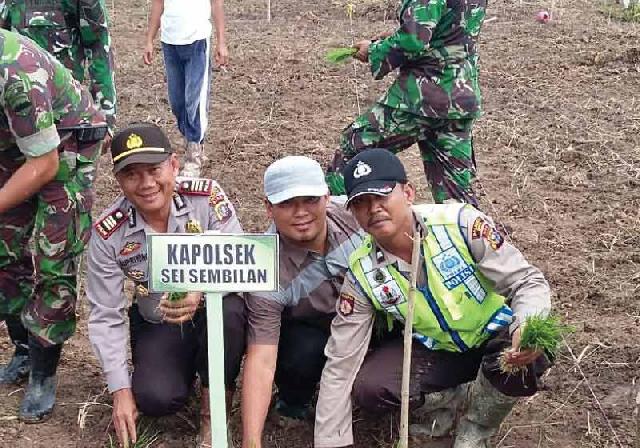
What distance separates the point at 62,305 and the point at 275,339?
81 cm

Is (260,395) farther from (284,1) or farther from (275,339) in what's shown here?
(284,1)

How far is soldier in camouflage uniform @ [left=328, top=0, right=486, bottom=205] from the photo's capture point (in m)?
3.95

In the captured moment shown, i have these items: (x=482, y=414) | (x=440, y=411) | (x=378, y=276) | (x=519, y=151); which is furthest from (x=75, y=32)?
(x=519, y=151)

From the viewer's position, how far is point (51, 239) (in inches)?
127

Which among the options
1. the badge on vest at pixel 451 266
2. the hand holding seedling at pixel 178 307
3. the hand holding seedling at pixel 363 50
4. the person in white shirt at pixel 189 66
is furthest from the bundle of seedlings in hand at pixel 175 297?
the person in white shirt at pixel 189 66

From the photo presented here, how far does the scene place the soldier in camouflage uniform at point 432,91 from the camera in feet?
13.0

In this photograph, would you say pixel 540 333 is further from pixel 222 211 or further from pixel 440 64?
pixel 440 64

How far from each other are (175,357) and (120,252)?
43 centimetres

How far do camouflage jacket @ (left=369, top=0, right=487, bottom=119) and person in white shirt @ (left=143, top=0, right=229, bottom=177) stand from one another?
1.87 m

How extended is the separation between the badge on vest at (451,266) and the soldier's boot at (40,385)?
145 centimetres

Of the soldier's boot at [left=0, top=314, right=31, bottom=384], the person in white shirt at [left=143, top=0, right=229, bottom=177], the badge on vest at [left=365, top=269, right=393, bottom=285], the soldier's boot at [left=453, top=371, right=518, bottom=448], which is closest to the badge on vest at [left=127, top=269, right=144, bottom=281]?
the soldier's boot at [left=0, top=314, right=31, bottom=384]

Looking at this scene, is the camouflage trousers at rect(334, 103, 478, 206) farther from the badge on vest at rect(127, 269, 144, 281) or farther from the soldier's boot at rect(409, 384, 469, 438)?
the badge on vest at rect(127, 269, 144, 281)

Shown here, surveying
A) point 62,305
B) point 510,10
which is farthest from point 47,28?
point 510,10

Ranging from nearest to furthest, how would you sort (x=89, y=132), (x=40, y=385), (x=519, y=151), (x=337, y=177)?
1. (x=89, y=132)
2. (x=40, y=385)
3. (x=337, y=177)
4. (x=519, y=151)
